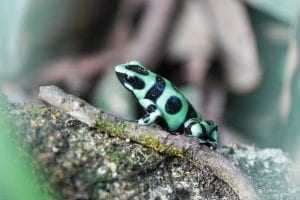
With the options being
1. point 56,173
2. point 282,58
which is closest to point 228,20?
point 282,58

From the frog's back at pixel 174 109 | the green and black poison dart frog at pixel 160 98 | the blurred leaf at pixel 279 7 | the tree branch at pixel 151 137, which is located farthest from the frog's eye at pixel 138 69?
the blurred leaf at pixel 279 7

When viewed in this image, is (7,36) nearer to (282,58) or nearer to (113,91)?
(113,91)

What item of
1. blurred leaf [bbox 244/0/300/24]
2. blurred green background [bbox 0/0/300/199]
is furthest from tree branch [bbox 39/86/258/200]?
blurred leaf [bbox 244/0/300/24]

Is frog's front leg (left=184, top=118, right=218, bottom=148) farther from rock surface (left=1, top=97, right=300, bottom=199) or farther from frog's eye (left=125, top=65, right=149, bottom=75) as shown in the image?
rock surface (left=1, top=97, right=300, bottom=199)

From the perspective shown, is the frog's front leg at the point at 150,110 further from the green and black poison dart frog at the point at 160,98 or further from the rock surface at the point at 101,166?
the rock surface at the point at 101,166

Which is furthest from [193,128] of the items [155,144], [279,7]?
[279,7]

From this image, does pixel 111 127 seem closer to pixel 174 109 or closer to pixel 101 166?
pixel 101 166
